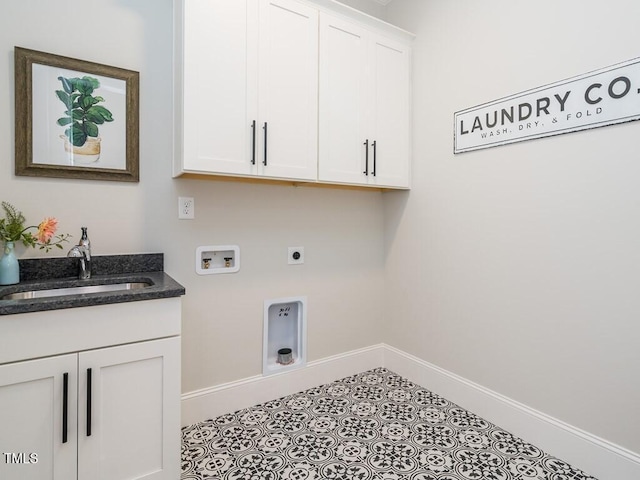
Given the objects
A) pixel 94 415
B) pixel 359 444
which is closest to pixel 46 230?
pixel 94 415

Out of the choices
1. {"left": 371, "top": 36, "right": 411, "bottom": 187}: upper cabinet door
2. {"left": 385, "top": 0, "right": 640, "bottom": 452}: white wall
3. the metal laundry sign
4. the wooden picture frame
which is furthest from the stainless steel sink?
the metal laundry sign

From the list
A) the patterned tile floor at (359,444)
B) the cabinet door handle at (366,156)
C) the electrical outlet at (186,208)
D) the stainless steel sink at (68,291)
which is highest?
the cabinet door handle at (366,156)

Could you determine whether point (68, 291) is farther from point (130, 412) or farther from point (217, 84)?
point (217, 84)

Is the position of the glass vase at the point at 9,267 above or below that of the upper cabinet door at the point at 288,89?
below

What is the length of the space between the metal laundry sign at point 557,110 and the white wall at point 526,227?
44 mm

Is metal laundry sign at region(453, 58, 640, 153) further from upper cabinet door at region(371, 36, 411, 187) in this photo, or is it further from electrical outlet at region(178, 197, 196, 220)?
electrical outlet at region(178, 197, 196, 220)

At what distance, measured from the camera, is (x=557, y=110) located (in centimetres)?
169

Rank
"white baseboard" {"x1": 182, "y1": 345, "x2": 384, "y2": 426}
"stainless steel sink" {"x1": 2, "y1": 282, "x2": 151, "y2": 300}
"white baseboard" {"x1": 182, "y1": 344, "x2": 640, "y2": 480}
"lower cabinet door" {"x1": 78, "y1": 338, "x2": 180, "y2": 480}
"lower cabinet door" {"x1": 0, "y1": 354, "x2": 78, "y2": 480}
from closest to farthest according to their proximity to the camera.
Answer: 1. "lower cabinet door" {"x1": 0, "y1": 354, "x2": 78, "y2": 480}
2. "lower cabinet door" {"x1": 78, "y1": 338, "x2": 180, "y2": 480}
3. "stainless steel sink" {"x1": 2, "y1": 282, "x2": 151, "y2": 300}
4. "white baseboard" {"x1": 182, "y1": 344, "x2": 640, "y2": 480}
5. "white baseboard" {"x1": 182, "y1": 345, "x2": 384, "y2": 426}

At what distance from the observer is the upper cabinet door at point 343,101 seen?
203 cm

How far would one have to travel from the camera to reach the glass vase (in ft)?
4.75

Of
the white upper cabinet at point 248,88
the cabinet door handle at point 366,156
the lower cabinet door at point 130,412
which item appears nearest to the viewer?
the lower cabinet door at point 130,412

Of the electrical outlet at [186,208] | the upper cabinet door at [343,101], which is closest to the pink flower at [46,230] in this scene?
the electrical outlet at [186,208]

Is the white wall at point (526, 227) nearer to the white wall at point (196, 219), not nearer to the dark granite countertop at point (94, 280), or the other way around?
the white wall at point (196, 219)

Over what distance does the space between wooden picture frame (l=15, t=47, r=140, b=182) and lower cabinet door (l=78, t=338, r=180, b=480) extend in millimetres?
926
